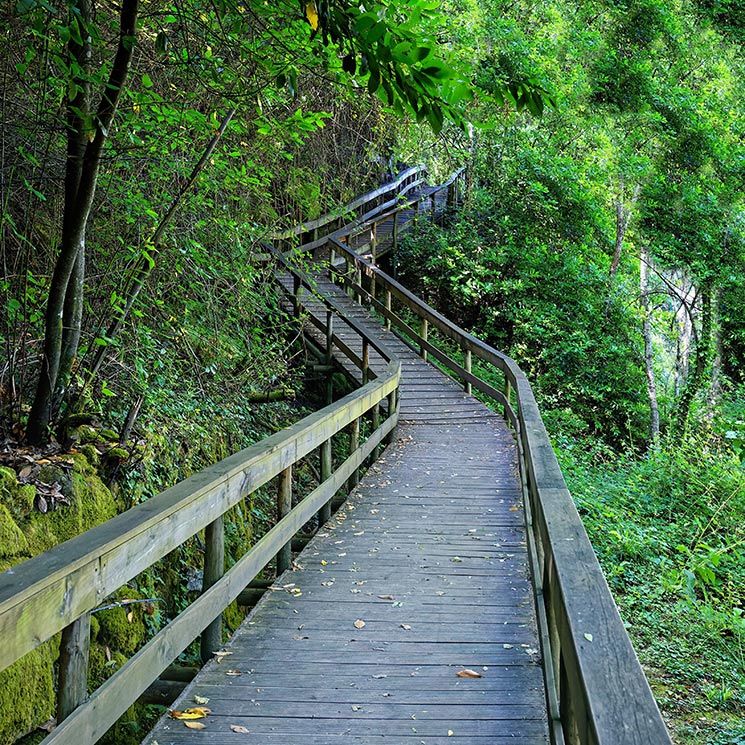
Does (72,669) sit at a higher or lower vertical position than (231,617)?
higher

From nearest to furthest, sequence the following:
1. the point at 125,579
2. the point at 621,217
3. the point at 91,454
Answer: the point at 125,579
the point at 91,454
the point at 621,217

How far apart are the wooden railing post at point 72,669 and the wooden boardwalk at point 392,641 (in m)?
0.72

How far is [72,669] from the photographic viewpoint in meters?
2.33

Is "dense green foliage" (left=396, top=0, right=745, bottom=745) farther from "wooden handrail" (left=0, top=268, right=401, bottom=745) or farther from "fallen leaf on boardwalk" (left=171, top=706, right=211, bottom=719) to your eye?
"fallen leaf on boardwalk" (left=171, top=706, right=211, bottom=719)

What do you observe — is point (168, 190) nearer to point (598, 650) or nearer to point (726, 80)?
point (598, 650)

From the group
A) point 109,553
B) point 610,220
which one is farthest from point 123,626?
point 610,220

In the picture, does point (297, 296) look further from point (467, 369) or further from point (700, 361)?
point (700, 361)

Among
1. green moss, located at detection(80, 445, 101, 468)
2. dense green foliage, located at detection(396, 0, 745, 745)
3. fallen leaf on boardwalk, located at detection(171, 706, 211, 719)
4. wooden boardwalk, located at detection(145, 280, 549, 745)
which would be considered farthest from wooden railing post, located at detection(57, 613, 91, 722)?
dense green foliage, located at detection(396, 0, 745, 745)

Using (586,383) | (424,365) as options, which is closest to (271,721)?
(424,365)

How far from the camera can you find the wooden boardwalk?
315 centimetres

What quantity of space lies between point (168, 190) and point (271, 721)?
188 inches

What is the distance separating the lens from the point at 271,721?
125 inches

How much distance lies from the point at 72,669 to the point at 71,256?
2.74 m

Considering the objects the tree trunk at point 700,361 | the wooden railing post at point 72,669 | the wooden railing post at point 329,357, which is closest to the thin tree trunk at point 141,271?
the wooden railing post at point 72,669
